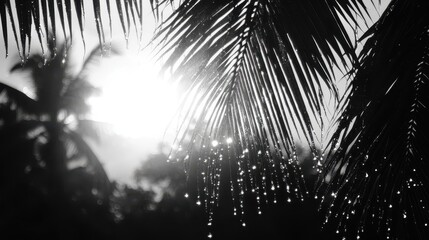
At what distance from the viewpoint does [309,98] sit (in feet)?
5.07

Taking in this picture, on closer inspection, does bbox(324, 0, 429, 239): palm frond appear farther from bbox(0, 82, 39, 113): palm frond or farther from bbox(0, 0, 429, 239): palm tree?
bbox(0, 82, 39, 113): palm frond

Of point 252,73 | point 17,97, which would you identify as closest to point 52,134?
point 17,97

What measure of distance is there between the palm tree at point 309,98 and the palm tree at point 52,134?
37.4ft

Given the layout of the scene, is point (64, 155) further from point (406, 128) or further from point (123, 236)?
point (406, 128)

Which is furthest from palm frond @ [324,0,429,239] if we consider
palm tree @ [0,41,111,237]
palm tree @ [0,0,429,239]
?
palm tree @ [0,41,111,237]

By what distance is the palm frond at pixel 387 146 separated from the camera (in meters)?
1.67

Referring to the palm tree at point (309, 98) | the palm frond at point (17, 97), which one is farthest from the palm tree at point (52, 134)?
the palm tree at point (309, 98)

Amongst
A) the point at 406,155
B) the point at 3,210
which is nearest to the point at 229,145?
the point at 406,155

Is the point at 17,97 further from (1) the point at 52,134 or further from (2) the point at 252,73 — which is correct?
(2) the point at 252,73

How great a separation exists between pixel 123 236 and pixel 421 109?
1754 centimetres

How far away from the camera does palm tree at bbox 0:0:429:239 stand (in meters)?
1.47

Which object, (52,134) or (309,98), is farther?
(52,134)

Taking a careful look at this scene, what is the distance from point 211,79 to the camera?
1.65m

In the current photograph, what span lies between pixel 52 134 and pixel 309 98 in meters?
13.1
